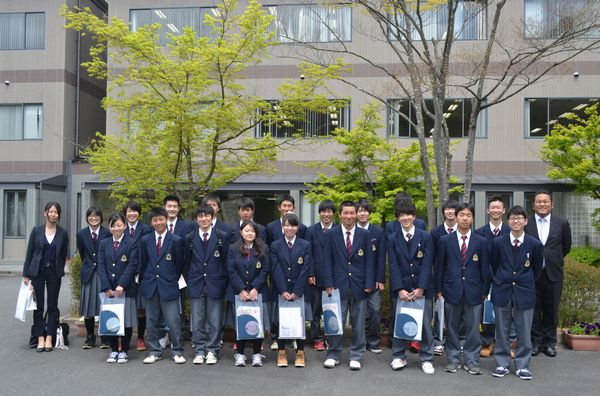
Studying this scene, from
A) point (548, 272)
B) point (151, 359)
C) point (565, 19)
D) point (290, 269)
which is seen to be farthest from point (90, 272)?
point (565, 19)

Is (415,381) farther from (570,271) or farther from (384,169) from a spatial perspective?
(384,169)

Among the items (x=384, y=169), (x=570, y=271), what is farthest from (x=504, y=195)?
(x=570, y=271)

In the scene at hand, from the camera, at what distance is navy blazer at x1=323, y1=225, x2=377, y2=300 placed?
246 inches

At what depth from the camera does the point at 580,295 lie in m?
7.17

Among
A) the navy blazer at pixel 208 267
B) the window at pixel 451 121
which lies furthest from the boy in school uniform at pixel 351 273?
the window at pixel 451 121

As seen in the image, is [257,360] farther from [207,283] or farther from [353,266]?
[353,266]

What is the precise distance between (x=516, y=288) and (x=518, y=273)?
17 cm

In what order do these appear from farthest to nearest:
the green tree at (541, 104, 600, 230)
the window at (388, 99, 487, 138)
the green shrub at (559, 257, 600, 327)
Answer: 1. the window at (388, 99, 487, 138)
2. the green tree at (541, 104, 600, 230)
3. the green shrub at (559, 257, 600, 327)

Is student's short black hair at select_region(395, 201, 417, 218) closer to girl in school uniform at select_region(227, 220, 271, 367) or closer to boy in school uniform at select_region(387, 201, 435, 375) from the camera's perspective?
boy in school uniform at select_region(387, 201, 435, 375)

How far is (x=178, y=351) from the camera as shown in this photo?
633cm

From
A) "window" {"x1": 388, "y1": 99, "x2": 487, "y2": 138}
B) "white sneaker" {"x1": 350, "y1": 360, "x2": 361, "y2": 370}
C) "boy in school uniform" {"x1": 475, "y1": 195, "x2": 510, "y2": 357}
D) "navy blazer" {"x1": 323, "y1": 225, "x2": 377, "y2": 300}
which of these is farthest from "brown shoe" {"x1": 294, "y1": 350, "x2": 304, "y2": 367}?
"window" {"x1": 388, "y1": 99, "x2": 487, "y2": 138}

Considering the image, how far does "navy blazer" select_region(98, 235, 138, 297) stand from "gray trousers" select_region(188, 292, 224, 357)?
31.2 inches

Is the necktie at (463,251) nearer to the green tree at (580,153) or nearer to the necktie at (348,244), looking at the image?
the necktie at (348,244)

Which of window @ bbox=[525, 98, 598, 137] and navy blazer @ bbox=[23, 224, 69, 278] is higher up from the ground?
window @ bbox=[525, 98, 598, 137]
